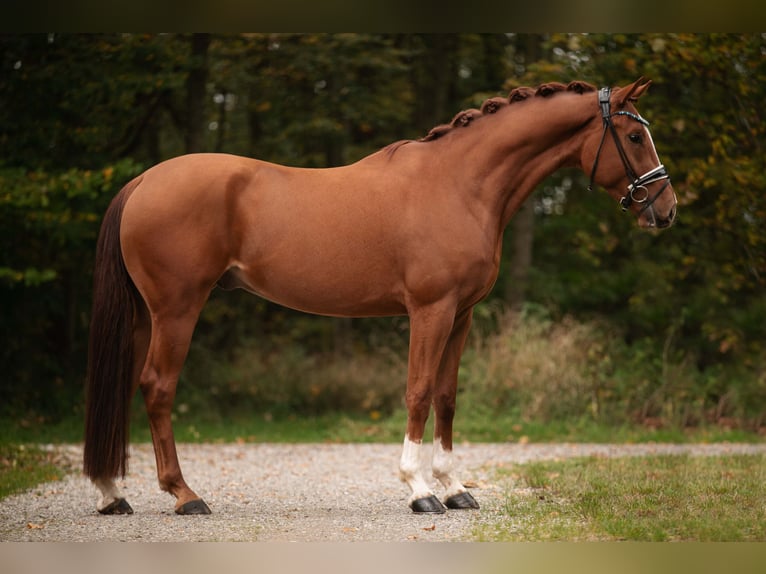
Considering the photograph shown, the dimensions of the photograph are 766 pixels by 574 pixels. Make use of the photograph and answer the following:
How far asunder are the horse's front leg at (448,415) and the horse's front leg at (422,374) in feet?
1.01

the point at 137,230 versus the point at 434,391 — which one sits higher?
the point at 137,230

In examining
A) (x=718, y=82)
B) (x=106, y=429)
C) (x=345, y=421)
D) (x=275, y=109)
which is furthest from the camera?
(x=275, y=109)

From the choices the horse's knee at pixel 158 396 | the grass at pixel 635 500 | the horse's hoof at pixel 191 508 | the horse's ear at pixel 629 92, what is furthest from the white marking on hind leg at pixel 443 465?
the horse's ear at pixel 629 92

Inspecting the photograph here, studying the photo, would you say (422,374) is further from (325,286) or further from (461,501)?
(461,501)

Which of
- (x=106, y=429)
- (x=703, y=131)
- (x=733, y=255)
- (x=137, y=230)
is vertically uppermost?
(x=703, y=131)

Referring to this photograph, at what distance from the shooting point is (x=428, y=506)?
19.9 feet

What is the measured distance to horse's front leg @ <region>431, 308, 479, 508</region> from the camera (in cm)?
634

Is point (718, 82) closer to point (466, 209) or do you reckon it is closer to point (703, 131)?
point (703, 131)

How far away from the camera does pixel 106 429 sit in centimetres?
598
